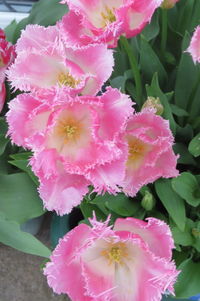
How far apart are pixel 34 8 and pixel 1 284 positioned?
20.8 inches

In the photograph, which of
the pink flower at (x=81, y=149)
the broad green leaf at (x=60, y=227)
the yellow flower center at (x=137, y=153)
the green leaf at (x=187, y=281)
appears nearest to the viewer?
the pink flower at (x=81, y=149)

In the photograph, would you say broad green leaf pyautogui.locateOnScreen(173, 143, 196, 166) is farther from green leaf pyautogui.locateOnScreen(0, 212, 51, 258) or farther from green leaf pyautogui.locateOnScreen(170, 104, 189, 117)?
green leaf pyautogui.locateOnScreen(0, 212, 51, 258)

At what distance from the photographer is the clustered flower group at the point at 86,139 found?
412 millimetres

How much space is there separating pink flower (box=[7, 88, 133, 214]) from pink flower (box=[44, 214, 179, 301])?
4 centimetres

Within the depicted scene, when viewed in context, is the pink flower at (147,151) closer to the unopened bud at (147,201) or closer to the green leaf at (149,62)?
the unopened bud at (147,201)

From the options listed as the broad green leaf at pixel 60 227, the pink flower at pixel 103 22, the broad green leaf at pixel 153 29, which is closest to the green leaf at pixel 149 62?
the broad green leaf at pixel 153 29

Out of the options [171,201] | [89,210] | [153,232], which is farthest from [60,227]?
[153,232]

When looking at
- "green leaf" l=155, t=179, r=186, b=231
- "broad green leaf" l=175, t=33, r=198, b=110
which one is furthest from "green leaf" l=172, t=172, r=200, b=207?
"broad green leaf" l=175, t=33, r=198, b=110

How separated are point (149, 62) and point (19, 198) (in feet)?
0.81

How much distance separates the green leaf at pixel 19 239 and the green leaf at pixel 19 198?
45 millimetres

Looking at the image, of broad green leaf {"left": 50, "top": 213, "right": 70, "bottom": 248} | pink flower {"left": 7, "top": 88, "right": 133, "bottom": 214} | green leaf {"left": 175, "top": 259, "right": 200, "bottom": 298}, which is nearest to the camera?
pink flower {"left": 7, "top": 88, "right": 133, "bottom": 214}

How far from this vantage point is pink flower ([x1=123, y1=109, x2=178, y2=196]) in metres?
0.48

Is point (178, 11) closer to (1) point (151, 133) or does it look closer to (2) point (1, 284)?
(1) point (151, 133)

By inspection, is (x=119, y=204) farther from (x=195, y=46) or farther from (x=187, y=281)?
(x=195, y=46)
